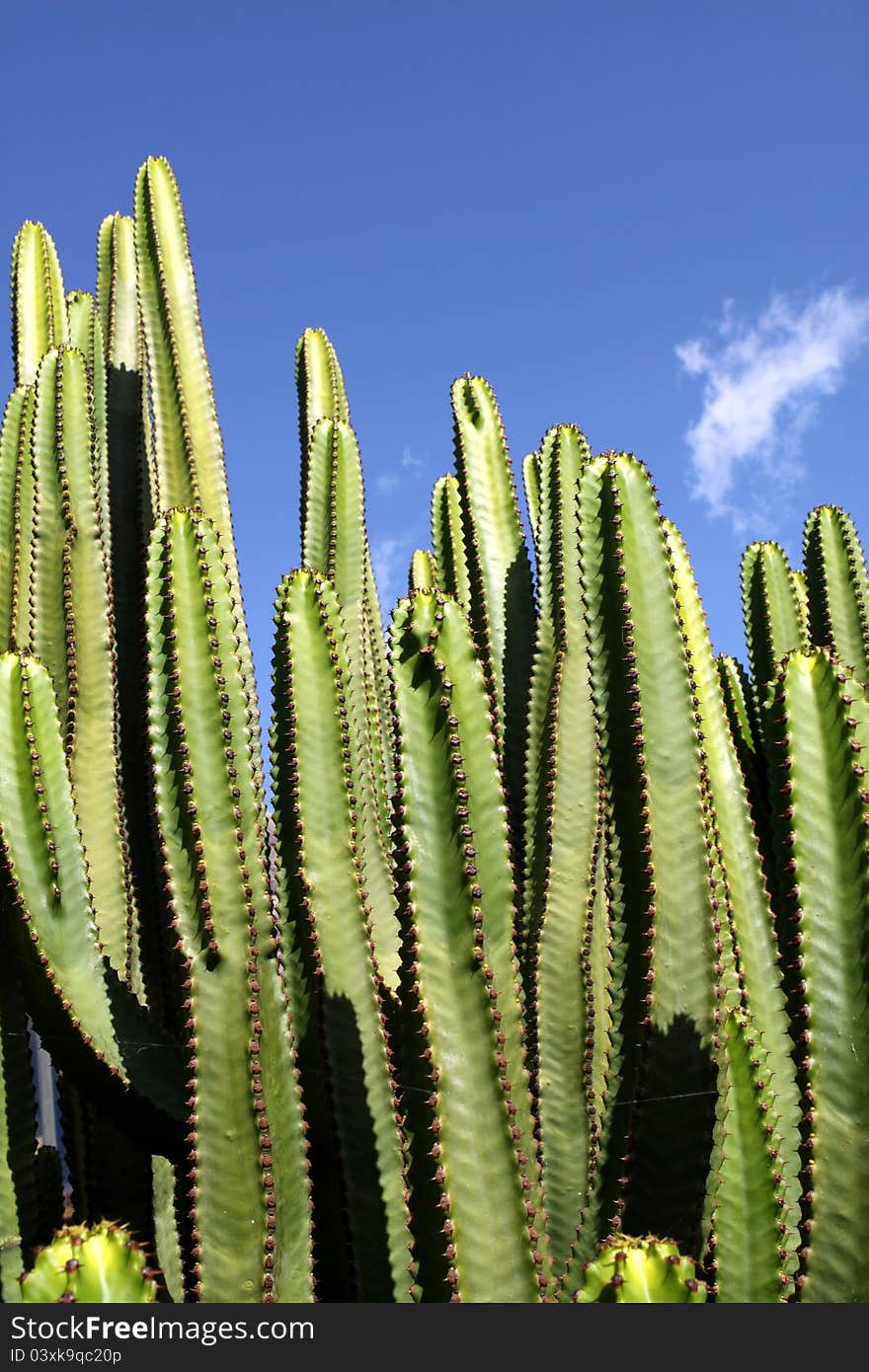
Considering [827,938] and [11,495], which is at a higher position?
[11,495]

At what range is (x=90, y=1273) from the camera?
1.83 metres

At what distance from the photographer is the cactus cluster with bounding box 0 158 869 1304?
2.20m

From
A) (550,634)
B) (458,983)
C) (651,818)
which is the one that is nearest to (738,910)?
(651,818)

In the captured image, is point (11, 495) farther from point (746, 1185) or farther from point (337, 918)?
point (746, 1185)

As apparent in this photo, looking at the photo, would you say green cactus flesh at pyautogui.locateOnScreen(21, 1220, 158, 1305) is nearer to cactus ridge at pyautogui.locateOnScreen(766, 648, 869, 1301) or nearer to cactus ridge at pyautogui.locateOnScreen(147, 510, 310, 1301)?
cactus ridge at pyautogui.locateOnScreen(147, 510, 310, 1301)

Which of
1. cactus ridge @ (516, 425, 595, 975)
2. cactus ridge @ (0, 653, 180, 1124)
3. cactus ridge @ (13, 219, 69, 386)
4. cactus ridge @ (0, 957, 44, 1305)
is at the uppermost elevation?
cactus ridge @ (13, 219, 69, 386)

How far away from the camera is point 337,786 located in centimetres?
283

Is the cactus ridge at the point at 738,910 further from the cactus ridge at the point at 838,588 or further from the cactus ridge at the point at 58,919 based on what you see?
the cactus ridge at the point at 838,588

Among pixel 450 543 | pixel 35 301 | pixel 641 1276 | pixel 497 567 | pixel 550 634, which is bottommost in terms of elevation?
pixel 641 1276

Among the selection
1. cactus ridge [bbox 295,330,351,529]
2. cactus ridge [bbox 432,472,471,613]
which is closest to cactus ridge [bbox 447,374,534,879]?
cactus ridge [bbox 432,472,471,613]

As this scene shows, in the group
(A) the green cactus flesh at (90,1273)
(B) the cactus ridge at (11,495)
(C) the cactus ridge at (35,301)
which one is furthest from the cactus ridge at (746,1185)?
(C) the cactus ridge at (35,301)

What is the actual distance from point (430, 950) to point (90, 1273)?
2.69 ft
